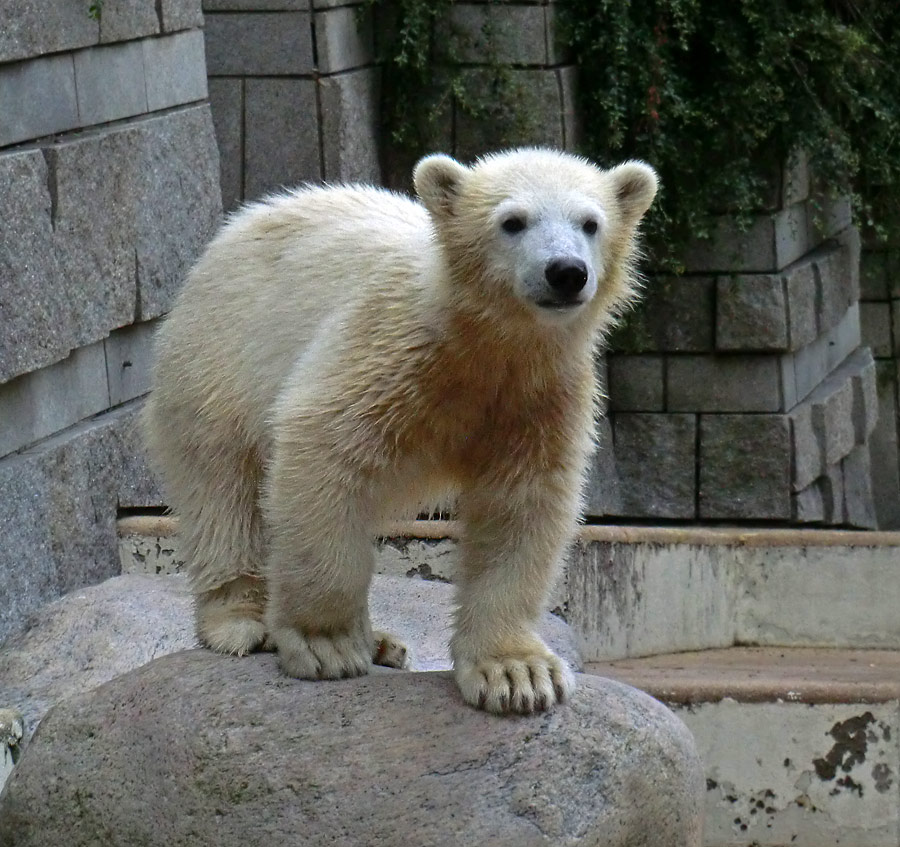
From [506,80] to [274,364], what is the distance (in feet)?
11.1

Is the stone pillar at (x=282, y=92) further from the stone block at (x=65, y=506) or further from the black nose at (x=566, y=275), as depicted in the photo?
the black nose at (x=566, y=275)

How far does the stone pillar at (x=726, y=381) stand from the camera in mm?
7219

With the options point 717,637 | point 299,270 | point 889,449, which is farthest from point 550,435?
point 889,449

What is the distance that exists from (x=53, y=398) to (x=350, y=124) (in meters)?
2.20

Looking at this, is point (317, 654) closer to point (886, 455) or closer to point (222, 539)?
point (222, 539)

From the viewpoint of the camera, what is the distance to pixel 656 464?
7402mm

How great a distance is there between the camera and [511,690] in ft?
10.4

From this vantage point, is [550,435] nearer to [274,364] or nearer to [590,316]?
[590,316]

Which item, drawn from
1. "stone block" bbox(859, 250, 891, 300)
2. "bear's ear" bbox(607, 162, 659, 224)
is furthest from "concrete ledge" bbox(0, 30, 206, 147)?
"stone block" bbox(859, 250, 891, 300)

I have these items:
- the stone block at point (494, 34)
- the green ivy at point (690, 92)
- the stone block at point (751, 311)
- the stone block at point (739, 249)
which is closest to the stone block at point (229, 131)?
the green ivy at point (690, 92)

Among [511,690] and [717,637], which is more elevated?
[511,690]

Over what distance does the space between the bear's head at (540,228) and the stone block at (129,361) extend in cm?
201

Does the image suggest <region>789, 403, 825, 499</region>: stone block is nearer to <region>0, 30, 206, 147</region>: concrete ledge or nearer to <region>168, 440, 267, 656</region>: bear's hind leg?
<region>0, 30, 206, 147</region>: concrete ledge

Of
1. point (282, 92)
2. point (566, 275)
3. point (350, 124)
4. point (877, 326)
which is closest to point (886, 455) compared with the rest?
point (877, 326)
